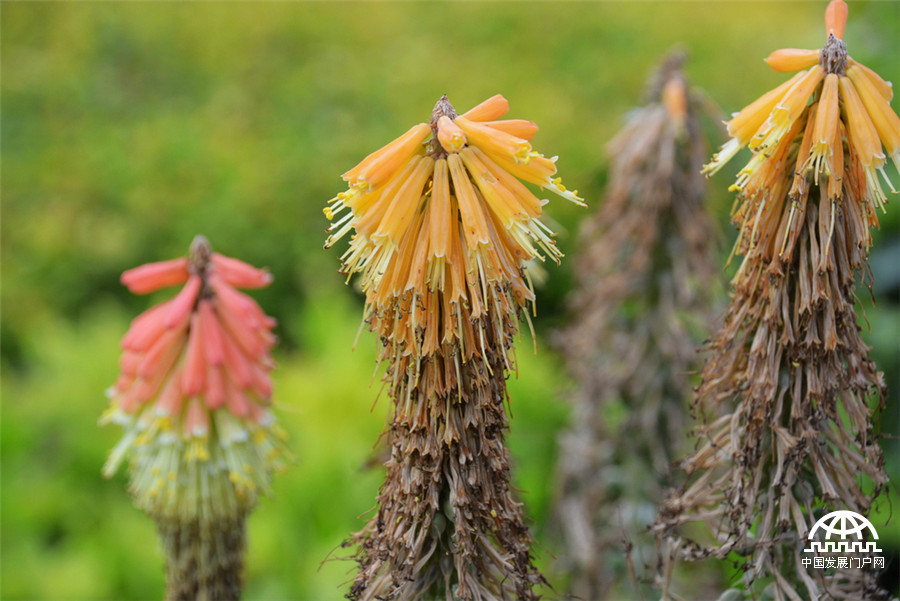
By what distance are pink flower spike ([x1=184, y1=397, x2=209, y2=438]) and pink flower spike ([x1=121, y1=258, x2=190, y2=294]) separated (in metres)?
0.39

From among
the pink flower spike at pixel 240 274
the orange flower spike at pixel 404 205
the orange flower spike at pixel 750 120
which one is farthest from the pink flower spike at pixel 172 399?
the orange flower spike at pixel 750 120

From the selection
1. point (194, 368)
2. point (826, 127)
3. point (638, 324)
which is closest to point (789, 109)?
point (826, 127)

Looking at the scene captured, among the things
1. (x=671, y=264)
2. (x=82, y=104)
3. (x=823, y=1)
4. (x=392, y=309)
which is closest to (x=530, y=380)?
(x=671, y=264)

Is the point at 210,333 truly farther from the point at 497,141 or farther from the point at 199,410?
the point at 497,141

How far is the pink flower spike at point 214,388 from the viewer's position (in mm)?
2662

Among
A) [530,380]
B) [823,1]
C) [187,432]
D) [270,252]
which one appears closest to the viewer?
[187,432]

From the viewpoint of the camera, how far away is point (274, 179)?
8.64 metres

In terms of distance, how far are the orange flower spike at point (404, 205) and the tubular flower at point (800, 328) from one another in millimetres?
716

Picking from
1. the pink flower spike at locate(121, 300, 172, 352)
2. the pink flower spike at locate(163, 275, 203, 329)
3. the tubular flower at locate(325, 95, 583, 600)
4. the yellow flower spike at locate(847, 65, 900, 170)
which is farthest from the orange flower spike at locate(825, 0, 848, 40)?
the pink flower spike at locate(121, 300, 172, 352)

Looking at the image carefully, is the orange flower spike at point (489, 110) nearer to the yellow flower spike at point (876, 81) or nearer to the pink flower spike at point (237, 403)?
the yellow flower spike at point (876, 81)

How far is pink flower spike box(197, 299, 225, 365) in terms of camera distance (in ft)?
8.63

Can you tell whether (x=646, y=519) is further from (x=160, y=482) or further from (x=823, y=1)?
(x=823, y=1)

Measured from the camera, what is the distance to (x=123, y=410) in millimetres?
2795

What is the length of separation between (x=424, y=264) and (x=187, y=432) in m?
1.27
